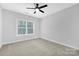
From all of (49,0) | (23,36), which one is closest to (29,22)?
(23,36)

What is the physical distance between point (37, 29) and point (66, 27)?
3596 millimetres

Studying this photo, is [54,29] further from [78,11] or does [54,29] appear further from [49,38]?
[78,11]

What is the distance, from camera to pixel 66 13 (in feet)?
13.6

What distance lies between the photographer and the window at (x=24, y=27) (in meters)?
5.74

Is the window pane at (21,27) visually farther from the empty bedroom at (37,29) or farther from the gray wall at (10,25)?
the gray wall at (10,25)

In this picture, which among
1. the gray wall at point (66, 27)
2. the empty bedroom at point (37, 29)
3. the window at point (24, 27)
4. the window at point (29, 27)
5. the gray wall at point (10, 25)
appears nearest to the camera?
the empty bedroom at point (37, 29)

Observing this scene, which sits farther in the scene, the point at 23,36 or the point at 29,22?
the point at 29,22

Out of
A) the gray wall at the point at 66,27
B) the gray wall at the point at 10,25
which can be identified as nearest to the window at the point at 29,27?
the gray wall at the point at 10,25

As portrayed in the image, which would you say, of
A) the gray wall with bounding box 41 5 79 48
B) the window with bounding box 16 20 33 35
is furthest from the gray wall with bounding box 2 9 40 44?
the gray wall with bounding box 41 5 79 48

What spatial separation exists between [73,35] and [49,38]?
250 cm

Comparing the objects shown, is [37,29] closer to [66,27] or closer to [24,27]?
[24,27]

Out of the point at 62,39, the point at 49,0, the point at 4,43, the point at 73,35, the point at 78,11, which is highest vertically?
the point at 78,11

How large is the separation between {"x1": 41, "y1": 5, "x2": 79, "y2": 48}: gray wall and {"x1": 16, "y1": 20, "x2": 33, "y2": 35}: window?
7.07 ft

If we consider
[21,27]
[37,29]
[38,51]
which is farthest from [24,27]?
[38,51]
